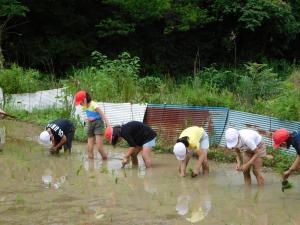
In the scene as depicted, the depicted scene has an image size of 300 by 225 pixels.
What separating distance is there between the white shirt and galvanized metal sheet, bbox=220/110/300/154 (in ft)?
5.92

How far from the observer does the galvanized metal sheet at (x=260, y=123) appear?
1072 cm

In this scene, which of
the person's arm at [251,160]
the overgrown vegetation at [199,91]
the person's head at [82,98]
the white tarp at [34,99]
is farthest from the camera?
the white tarp at [34,99]

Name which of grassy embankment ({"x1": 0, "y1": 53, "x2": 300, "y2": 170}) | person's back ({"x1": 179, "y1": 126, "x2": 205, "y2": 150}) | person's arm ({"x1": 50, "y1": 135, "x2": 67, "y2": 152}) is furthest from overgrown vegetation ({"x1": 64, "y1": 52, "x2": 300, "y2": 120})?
person's arm ({"x1": 50, "y1": 135, "x2": 67, "y2": 152})

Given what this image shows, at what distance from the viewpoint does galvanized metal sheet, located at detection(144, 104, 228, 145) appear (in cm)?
1198

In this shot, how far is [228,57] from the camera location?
3222 cm

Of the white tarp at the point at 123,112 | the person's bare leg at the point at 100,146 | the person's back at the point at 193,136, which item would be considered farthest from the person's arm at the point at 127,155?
the white tarp at the point at 123,112

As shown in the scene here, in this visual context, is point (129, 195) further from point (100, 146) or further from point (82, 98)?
point (82, 98)

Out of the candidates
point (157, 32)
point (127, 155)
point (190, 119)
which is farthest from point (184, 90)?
point (157, 32)

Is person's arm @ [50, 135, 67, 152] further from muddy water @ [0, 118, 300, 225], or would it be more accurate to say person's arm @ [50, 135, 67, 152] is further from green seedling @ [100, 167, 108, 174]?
green seedling @ [100, 167, 108, 174]

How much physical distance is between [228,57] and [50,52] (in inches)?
407

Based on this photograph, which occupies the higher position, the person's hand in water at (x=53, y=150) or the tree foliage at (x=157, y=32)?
the tree foliage at (x=157, y=32)

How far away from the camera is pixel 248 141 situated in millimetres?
8906

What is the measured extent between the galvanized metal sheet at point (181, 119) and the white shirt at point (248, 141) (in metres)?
2.85

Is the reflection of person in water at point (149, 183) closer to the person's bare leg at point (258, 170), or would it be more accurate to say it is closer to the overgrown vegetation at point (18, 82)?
the person's bare leg at point (258, 170)
